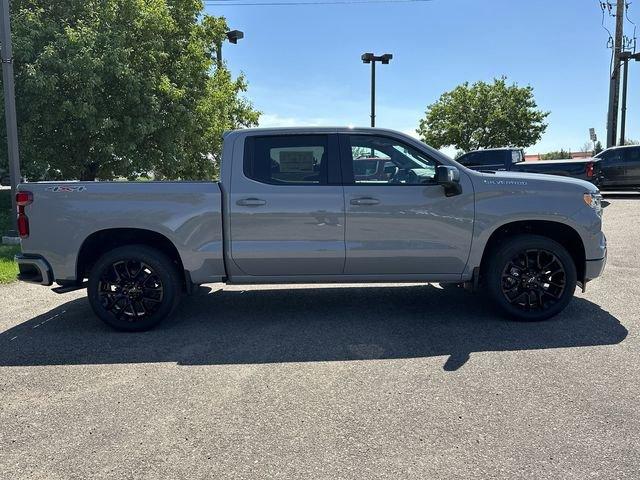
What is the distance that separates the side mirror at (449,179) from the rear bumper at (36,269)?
3832 millimetres

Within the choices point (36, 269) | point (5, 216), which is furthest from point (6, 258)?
point (5, 216)

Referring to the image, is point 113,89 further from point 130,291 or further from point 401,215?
point 401,215

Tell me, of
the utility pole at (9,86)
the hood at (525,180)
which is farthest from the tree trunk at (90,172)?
the hood at (525,180)

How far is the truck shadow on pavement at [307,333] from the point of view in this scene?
4.65 meters

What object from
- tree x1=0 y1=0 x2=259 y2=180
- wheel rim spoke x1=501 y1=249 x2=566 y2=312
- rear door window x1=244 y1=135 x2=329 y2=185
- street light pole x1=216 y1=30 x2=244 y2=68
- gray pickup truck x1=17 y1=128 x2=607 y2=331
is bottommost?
wheel rim spoke x1=501 y1=249 x2=566 y2=312

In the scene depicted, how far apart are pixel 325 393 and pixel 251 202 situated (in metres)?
2.10

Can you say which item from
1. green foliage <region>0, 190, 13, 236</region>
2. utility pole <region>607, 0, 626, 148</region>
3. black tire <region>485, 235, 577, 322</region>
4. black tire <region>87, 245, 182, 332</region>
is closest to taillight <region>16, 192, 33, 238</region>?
black tire <region>87, 245, 182, 332</region>

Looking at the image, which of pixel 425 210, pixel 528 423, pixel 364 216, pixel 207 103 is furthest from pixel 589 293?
pixel 207 103

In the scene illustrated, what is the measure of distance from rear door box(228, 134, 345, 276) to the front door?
5.7 inches

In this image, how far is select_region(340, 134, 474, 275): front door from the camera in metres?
5.25

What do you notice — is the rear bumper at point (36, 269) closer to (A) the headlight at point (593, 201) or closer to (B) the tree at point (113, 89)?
(A) the headlight at point (593, 201)

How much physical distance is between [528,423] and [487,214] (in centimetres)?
238

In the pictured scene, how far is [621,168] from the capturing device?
19438mm

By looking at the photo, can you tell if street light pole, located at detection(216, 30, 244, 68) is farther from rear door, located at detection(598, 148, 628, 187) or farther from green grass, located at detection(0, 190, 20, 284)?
rear door, located at detection(598, 148, 628, 187)
